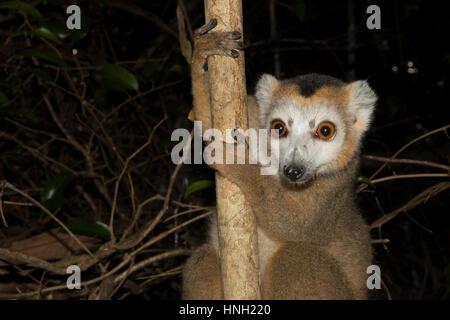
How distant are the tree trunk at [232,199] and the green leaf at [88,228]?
1684 millimetres

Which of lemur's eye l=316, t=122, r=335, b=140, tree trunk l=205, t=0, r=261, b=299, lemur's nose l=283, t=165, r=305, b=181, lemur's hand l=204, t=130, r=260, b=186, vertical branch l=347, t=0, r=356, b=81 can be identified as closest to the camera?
tree trunk l=205, t=0, r=261, b=299

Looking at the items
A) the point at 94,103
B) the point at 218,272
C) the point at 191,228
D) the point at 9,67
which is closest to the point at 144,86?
the point at 94,103

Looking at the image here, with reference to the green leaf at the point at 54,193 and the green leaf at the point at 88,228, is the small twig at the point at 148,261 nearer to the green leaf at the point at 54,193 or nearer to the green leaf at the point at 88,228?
the green leaf at the point at 88,228

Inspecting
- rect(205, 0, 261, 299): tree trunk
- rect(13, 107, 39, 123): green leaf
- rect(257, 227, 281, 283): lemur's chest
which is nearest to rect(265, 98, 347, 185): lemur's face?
rect(257, 227, 281, 283): lemur's chest

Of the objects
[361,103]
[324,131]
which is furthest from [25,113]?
[361,103]

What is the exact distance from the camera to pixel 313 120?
362cm

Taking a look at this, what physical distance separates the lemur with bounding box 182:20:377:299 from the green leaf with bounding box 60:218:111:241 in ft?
3.01

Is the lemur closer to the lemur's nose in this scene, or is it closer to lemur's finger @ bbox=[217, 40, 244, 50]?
the lemur's nose

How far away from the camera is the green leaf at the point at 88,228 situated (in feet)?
13.2

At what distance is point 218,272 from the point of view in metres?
3.71

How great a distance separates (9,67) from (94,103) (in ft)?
4.07

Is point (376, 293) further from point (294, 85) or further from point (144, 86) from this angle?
point (144, 86)

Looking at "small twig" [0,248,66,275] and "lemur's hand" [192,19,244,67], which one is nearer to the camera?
"lemur's hand" [192,19,244,67]

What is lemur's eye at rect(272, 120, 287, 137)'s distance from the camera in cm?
364
